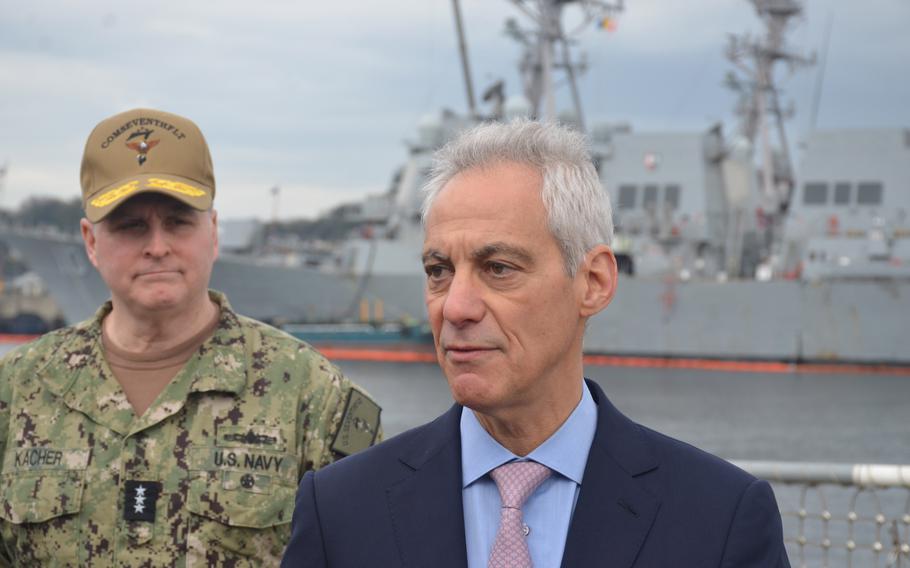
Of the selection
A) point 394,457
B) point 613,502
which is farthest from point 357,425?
point 613,502

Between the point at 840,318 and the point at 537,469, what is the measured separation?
3469cm

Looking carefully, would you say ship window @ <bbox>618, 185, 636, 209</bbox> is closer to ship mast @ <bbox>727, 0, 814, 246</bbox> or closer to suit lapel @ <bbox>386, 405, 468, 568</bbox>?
ship mast @ <bbox>727, 0, 814, 246</bbox>

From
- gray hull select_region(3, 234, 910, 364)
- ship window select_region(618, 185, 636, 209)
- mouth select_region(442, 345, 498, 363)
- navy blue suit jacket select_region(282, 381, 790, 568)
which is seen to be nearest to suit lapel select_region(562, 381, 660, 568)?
navy blue suit jacket select_region(282, 381, 790, 568)

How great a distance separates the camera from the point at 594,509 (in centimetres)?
154

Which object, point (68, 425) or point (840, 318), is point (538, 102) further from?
point (68, 425)

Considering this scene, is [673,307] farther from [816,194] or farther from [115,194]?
[115,194]

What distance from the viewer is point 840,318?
34094 millimetres

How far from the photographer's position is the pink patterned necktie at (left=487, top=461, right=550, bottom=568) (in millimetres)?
1488

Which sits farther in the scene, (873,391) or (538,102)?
(538,102)

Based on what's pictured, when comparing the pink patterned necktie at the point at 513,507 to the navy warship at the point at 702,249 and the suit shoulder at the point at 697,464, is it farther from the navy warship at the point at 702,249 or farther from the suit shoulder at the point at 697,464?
the navy warship at the point at 702,249

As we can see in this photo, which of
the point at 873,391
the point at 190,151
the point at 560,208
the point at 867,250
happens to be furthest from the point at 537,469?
the point at 867,250

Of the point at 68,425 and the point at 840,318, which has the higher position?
the point at 68,425

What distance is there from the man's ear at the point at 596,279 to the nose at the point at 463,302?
18 cm

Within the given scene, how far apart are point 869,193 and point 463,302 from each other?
36.5 meters
